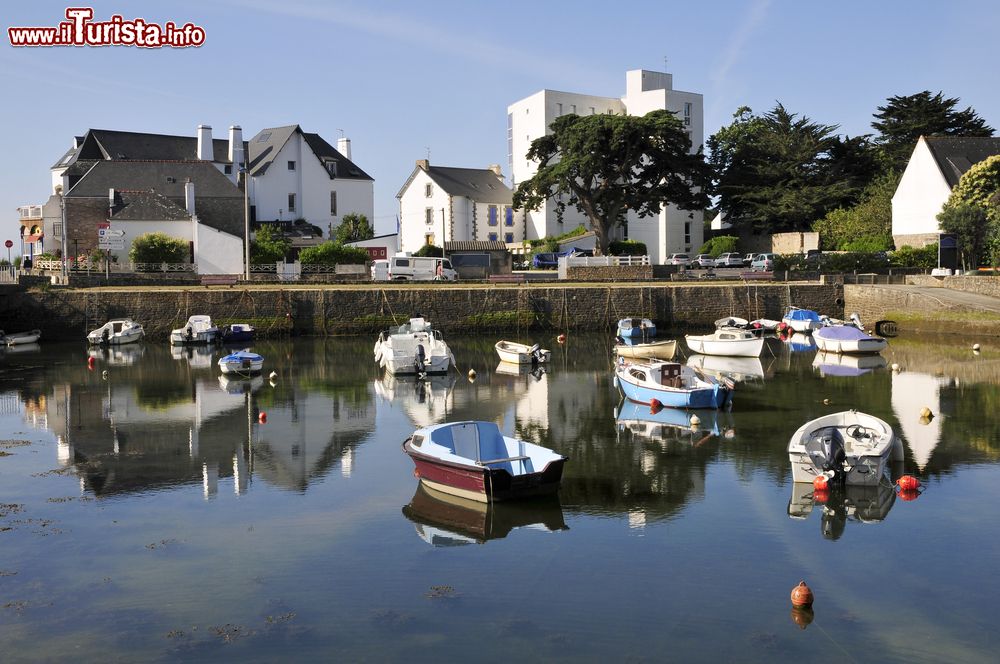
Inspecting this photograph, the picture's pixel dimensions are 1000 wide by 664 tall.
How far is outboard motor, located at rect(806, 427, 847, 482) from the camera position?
762 inches

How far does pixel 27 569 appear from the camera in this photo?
15.1 m

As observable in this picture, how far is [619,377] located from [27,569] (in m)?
19.6

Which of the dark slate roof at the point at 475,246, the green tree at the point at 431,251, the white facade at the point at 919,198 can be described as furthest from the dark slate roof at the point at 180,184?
the white facade at the point at 919,198

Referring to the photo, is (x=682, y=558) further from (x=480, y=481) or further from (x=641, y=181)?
(x=641, y=181)

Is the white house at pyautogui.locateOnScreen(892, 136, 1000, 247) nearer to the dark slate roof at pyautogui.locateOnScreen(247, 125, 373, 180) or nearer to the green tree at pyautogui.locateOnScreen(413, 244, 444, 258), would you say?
the green tree at pyautogui.locateOnScreen(413, 244, 444, 258)

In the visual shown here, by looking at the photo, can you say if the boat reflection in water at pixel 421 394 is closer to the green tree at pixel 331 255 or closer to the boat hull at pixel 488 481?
the boat hull at pixel 488 481

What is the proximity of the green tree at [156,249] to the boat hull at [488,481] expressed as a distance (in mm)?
47860

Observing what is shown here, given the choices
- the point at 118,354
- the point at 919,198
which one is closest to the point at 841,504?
the point at 118,354

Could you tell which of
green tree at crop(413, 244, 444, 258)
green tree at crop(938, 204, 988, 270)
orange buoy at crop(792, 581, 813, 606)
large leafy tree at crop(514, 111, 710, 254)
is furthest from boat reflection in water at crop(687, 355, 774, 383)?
green tree at crop(413, 244, 444, 258)

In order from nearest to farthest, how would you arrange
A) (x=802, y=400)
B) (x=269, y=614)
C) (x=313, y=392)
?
(x=269, y=614) → (x=802, y=400) → (x=313, y=392)

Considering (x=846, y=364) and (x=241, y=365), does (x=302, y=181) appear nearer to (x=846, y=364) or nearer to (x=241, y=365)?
(x=241, y=365)

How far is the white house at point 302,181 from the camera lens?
81.6m

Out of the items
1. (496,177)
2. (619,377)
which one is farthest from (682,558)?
(496,177)

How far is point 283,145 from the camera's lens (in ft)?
269
